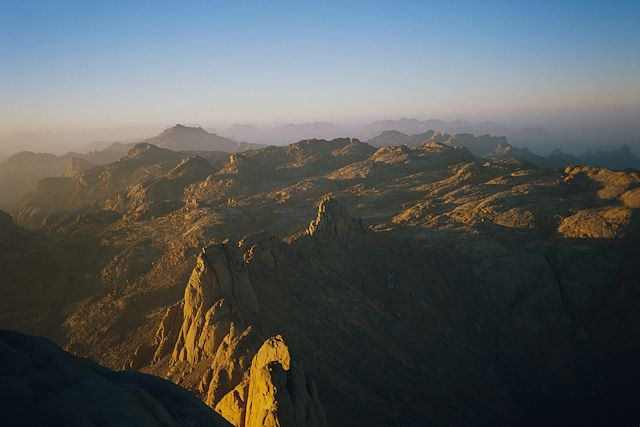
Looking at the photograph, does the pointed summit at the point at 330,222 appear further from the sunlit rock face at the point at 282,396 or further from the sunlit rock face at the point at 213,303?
the sunlit rock face at the point at 282,396

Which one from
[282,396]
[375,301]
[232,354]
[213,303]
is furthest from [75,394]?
[375,301]

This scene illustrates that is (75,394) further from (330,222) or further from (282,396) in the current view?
(330,222)

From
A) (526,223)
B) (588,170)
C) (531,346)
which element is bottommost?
(531,346)

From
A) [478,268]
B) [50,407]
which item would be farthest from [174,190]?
[50,407]

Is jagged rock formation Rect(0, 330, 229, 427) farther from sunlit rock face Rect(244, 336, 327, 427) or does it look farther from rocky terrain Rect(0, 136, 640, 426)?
rocky terrain Rect(0, 136, 640, 426)

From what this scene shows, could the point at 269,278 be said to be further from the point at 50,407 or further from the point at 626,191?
the point at 626,191

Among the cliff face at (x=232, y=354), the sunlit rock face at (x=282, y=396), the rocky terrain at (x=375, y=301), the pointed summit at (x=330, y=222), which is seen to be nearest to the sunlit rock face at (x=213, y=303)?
the cliff face at (x=232, y=354)

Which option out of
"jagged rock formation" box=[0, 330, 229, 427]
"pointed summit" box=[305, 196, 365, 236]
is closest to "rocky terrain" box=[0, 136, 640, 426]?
"pointed summit" box=[305, 196, 365, 236]
